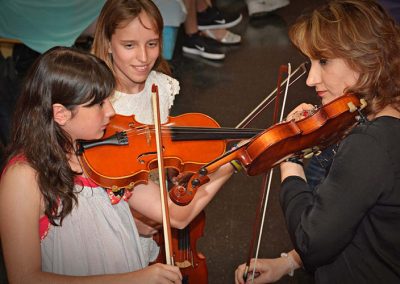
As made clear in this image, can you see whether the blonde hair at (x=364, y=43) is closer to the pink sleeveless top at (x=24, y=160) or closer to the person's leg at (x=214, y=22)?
the pink sleeveless top at (x=24, y=160)

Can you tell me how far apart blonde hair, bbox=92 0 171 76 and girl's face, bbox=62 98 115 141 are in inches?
15.0

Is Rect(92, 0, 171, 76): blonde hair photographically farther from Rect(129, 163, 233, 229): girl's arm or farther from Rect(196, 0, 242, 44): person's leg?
Rect(196, 0, 242, 44): person's leg

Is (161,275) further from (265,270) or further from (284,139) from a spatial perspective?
(265,270)

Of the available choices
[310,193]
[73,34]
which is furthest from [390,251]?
[73,34]

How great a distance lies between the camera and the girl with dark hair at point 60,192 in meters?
1.21

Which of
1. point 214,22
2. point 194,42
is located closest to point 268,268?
point 194,42

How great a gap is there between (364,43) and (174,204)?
2.36ft

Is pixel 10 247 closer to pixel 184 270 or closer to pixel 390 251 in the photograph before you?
pixel 184 270

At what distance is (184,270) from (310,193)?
63cm

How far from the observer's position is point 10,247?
1.22m

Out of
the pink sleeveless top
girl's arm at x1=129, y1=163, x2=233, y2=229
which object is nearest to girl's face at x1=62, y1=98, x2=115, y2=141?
the pink sleeveless top

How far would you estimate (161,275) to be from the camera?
1186 mm

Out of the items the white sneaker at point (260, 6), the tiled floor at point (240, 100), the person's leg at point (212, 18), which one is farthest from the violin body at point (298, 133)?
the white sneaker at point (260, 6)

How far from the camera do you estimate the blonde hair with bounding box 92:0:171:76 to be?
1597mm
